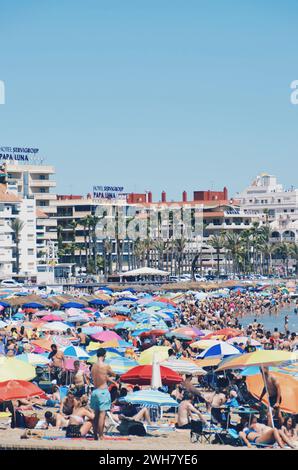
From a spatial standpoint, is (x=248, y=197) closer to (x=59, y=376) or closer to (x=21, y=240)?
(x=21, y=240)

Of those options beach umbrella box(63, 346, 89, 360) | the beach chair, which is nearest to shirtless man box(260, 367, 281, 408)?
the beach chair

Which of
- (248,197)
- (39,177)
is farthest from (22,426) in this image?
(248,197)

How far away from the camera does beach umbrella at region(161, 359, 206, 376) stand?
23.3 metres

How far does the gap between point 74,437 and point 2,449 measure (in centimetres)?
184

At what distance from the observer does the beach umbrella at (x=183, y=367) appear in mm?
23344

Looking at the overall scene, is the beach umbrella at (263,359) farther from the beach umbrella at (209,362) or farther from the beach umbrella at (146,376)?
the beach umbrella at (209,362)

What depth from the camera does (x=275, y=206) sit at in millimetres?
171125

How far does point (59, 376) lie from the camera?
84.8ft

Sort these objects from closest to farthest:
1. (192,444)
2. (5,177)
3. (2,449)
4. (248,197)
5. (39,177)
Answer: (2,449), (192,444), (5,177), (39,177), (248,197)

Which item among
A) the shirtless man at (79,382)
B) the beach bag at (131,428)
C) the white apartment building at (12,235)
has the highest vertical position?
the white apartment building at (12,235)

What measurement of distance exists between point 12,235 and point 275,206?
72.4 meters

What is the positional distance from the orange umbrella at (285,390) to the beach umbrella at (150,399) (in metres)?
1.49

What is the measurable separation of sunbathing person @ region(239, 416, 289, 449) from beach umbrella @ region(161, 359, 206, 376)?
166 inches

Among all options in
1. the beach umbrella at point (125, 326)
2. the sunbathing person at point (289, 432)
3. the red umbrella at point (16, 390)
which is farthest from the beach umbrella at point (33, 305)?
the sunbathing person at point (289, 432)
